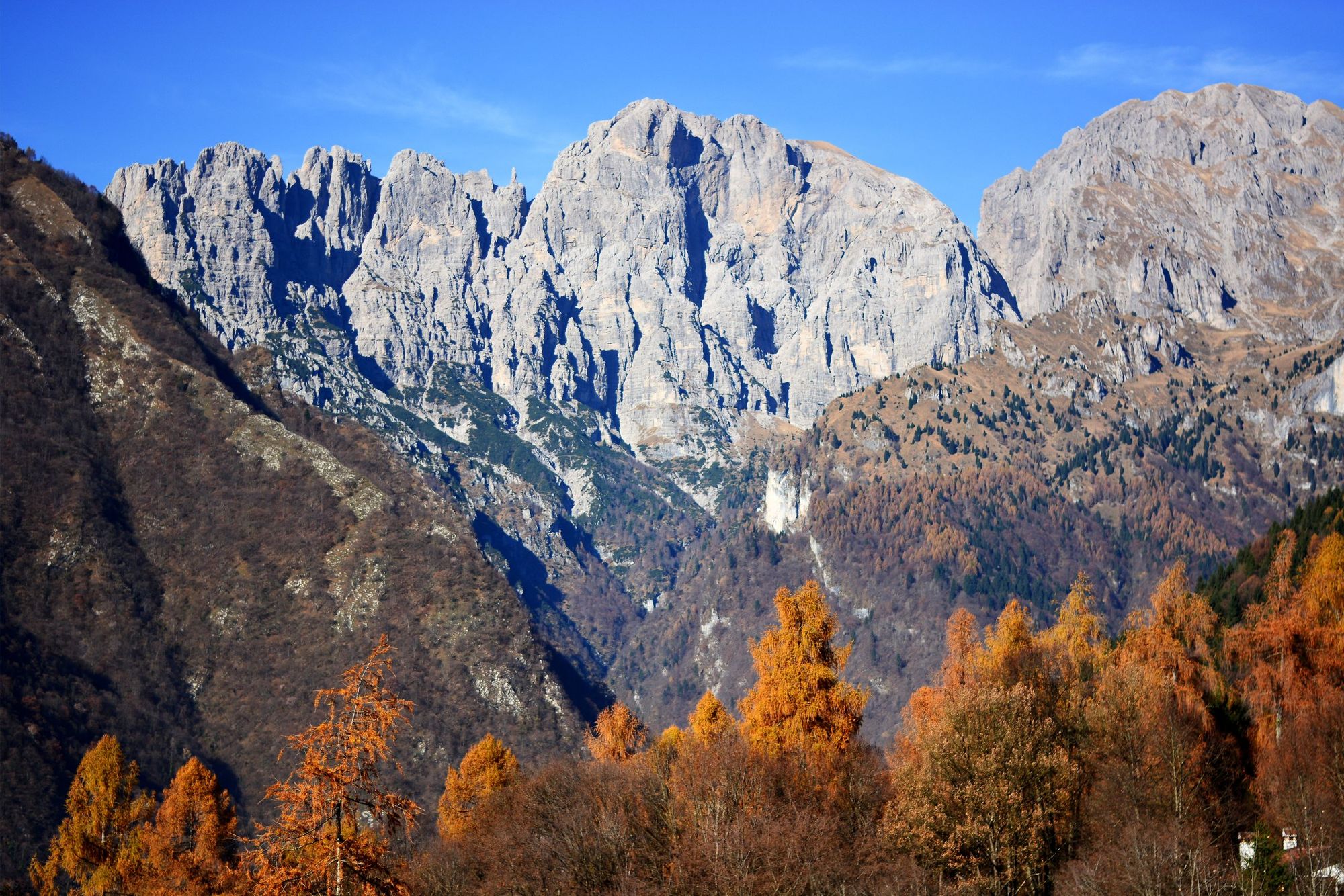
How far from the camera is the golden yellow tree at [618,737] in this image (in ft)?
319

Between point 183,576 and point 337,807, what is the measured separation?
483ft

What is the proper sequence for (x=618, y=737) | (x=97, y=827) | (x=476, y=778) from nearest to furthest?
(x=97, y=827), (x=476, y=778), (x=618, y=737)

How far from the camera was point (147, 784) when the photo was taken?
128m

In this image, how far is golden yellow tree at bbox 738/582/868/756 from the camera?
56781 millimetres

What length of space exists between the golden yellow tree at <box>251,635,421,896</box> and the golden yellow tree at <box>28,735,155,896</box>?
65.7m

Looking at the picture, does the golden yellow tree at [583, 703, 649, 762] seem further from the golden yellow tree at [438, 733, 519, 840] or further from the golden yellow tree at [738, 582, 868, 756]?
the golden yellow tree at [738, 582, 868, 756]

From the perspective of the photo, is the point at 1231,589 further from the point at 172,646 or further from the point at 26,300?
the point at 26,300

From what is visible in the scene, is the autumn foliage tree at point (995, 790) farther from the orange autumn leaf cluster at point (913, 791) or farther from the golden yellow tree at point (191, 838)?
the golden yellow tree at point (191, 838)

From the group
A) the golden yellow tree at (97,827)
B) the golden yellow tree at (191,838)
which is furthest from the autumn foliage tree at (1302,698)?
the golden yellow tree at (97,827)

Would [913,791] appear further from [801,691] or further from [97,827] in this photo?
[97,827]

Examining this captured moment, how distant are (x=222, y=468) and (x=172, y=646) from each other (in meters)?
38.7

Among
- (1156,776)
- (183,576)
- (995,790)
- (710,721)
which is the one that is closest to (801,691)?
(995,790)

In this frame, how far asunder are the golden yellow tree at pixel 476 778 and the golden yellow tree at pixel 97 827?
22462mm

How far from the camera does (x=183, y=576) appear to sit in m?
161
